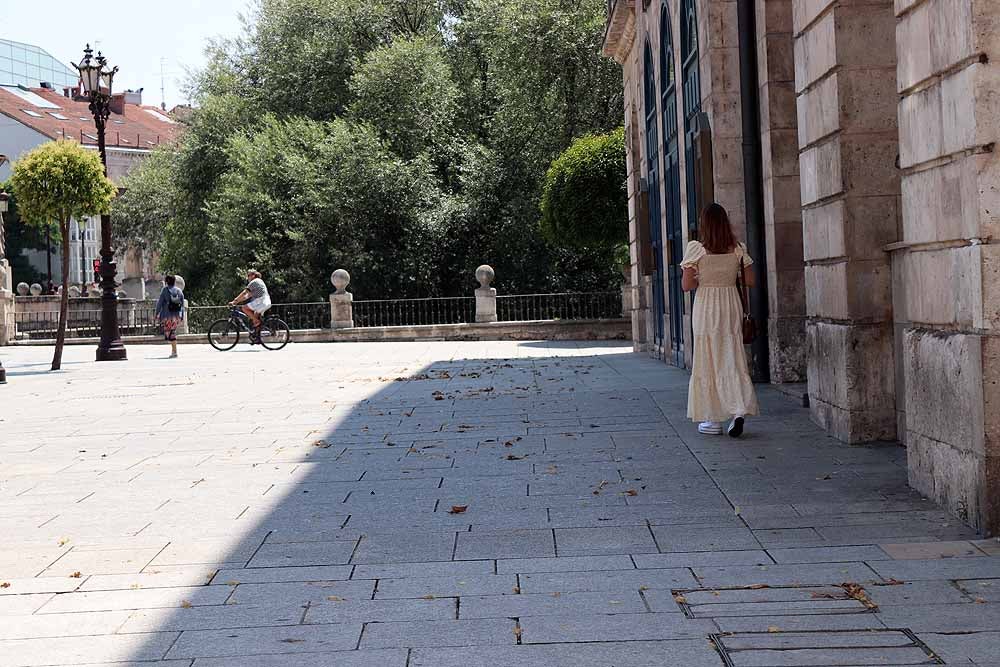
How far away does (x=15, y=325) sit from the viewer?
36.9 metres

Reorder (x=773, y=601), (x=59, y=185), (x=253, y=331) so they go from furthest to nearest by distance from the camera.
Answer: (x=253, y=331)
(x=59, y=185)
(x=773, y=601)

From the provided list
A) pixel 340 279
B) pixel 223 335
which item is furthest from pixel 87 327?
pixel 223 335

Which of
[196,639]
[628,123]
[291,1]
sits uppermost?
[291,1]

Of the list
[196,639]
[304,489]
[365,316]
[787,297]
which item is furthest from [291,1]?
[196,639]

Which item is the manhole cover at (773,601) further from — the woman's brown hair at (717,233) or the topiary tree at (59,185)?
the topiary tree at (59,185)

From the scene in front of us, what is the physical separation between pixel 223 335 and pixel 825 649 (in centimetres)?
2423

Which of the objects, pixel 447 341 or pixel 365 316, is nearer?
pixel 447 341

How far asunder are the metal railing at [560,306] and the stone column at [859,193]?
23.2m

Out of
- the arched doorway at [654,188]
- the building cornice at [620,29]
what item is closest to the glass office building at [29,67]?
the building cornice at [620,29]

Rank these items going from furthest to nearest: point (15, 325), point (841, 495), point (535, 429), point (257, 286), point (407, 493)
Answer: point (15, 325), point (257, 286), point (535, 429), point (407, 493), point (841, 495)

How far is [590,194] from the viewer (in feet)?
93.6

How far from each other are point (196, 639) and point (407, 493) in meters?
2.86

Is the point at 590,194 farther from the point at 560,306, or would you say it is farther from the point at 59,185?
the point at 59,185

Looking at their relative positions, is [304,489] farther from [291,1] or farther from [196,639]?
[291,1]
